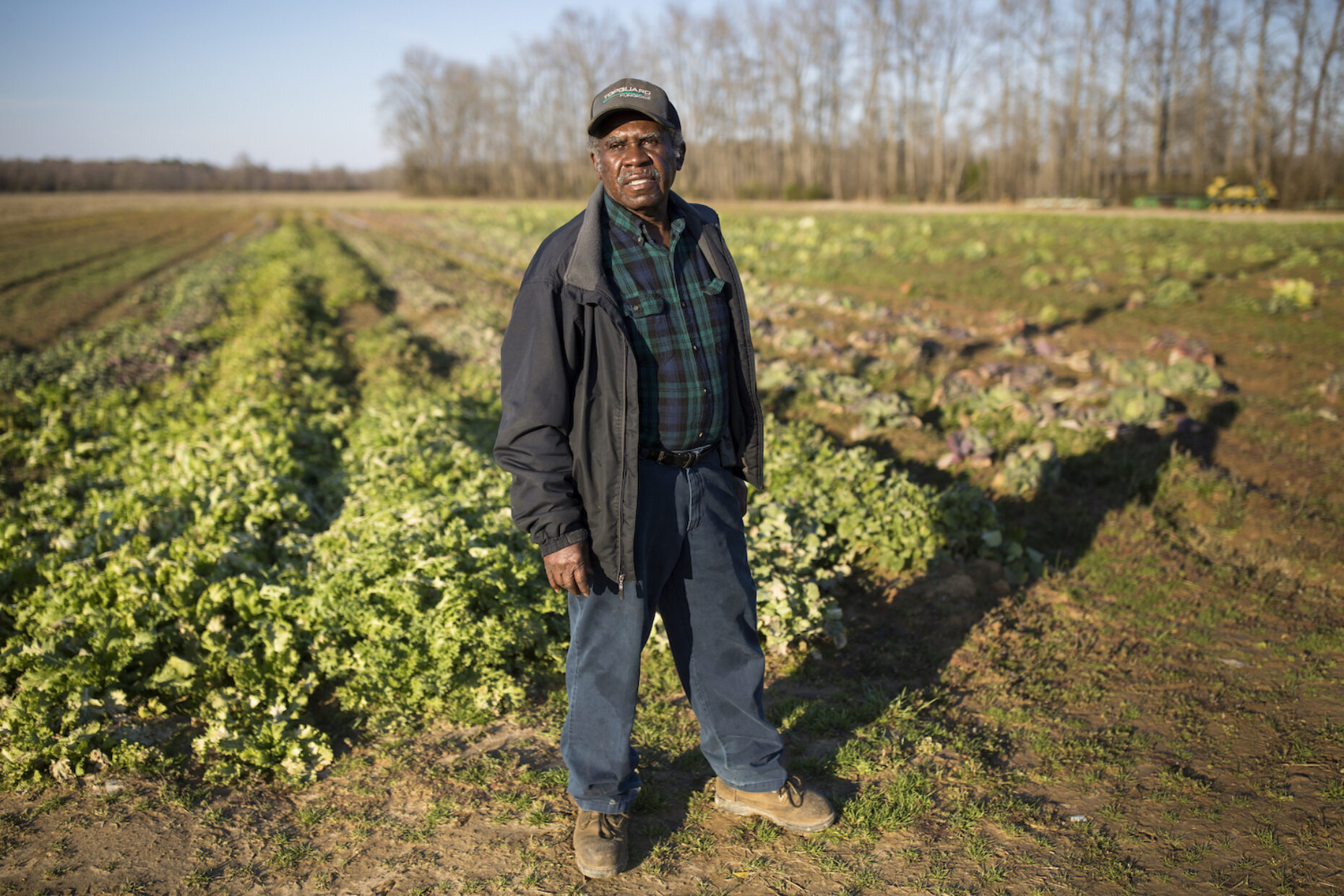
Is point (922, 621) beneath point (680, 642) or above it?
beneath

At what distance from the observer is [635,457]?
2.56 metres

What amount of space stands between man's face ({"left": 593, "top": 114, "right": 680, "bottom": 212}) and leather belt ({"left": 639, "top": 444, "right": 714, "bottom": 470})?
806 millimetres

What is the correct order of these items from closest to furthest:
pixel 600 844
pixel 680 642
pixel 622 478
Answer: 1. pixel 622 478
2. pixel 600 844
3. pixel 680 642

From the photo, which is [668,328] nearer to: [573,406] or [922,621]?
[573,406]

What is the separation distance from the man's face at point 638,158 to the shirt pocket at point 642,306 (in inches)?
11.9

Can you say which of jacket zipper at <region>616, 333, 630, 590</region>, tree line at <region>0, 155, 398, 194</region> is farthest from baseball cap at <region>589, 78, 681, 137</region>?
tree line at <region>0, 155, 398, 194</region>

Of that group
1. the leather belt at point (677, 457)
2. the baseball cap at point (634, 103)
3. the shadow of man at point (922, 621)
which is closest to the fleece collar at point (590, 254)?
the baseball cap at point (634, 103)

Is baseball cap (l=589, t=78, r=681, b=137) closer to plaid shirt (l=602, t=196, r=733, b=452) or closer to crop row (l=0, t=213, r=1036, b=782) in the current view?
plaid shirt (l=602, t=196, r=733, b=452)

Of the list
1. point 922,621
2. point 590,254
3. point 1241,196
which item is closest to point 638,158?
point 590,254

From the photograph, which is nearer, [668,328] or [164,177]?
[668,328]

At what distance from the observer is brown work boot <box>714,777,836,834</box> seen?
9.87 feet

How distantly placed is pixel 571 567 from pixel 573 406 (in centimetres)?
51

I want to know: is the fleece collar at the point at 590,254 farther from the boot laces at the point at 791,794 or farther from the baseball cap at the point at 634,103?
the boot laces at the point at 791,794

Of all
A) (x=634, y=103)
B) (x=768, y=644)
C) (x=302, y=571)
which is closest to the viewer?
(x=634, y=103)
